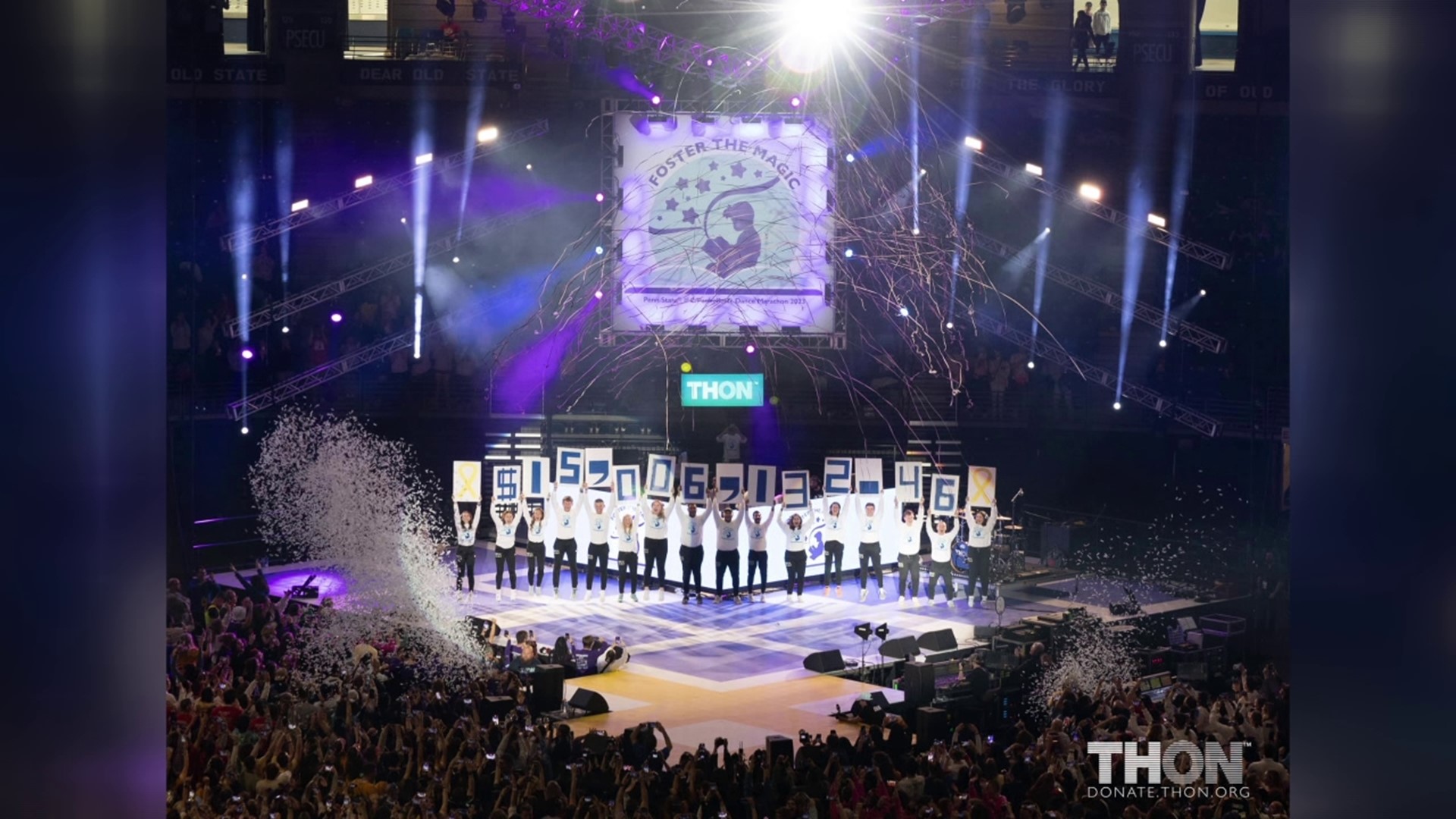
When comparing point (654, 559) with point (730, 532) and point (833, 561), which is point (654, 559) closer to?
point (730, 532)

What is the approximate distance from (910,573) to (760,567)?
2.52ft

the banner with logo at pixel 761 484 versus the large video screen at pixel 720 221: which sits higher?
the large video screen at pixel 720 221

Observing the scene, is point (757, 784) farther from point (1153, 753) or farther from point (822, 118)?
point (822, 118)

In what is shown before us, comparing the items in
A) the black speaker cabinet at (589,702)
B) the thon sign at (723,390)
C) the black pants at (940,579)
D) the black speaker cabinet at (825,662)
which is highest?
the thon sign at (723,390)

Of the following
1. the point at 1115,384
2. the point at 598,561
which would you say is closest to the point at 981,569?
the point at 1115,384

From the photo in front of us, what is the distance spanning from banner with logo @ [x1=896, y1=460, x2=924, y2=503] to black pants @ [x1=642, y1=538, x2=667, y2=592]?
1.25 metres

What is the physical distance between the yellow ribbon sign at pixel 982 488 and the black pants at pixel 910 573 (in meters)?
0.40

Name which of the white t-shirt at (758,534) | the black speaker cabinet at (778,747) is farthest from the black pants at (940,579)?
the black speaker cabinet at (778,747)

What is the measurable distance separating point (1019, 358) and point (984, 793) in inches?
103

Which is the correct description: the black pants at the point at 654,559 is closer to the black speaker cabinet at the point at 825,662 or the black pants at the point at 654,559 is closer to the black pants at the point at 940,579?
the black speaker cabinet at the point at 825,662

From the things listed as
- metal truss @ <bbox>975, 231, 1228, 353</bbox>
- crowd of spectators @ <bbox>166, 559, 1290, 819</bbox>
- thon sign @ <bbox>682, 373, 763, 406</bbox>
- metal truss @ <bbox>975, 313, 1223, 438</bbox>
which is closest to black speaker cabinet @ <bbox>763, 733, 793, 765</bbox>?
crowd of spectators @ <bbox>166, 559, 1290, 819</bbox>

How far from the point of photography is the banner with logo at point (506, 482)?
6.71 meters

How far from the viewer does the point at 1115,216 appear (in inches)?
276

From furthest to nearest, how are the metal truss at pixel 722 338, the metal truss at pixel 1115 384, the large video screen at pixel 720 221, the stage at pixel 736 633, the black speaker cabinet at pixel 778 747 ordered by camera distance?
1. the metal truss at pixel 1115 384
2. the metal truss at pixel 722 338
3. the large video screen at pixel 720 221
4. the stage at pixel 736 633
5. the black speaker cabinet at pixel 778 747
